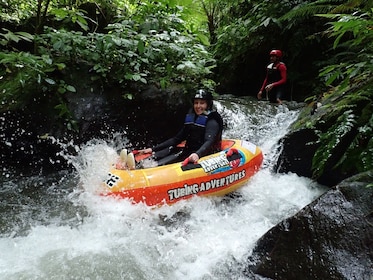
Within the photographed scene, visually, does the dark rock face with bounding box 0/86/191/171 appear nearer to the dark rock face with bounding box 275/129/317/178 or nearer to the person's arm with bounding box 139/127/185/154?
the person's arm with bounding box 139/127/185/154

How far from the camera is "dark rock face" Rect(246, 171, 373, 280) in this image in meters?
2.47

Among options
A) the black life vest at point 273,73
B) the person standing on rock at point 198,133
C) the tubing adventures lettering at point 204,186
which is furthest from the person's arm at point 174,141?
the black life vest at point 273,73

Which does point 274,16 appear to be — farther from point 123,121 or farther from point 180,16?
→ point 123,121

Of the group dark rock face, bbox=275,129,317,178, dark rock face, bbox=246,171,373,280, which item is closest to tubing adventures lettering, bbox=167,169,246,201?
dark rock face, bbox=275,129,317,178

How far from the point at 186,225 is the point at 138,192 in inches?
27.2

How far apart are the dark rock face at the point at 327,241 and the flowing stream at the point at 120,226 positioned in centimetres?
32

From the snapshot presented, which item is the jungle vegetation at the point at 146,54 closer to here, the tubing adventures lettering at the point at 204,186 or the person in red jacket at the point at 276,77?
the person in red jacket at the point at 276,77

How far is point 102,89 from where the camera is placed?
19.1 ft

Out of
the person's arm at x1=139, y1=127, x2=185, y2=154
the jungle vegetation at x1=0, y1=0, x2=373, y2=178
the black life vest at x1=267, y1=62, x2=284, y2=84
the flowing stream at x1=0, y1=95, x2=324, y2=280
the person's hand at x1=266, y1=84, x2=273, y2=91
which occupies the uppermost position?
the jungle vegetation at x1=0, y1=0, x2=373, y2=178

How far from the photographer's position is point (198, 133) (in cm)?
500

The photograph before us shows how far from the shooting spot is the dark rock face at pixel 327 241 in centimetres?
247

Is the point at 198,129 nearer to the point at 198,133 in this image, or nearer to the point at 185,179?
the point at 198,133

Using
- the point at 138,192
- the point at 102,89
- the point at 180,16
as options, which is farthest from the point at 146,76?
A: the point at 138,192

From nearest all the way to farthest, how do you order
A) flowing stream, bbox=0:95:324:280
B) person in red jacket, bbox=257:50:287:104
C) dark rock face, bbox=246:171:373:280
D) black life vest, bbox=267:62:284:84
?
dark rock face, bbox=246:171:373:280 < flowing stream, bbox=0:95:324:280 < person in red jacket, bbox=257:50:287:104 < black life vest, bbox=267:62:284:84
